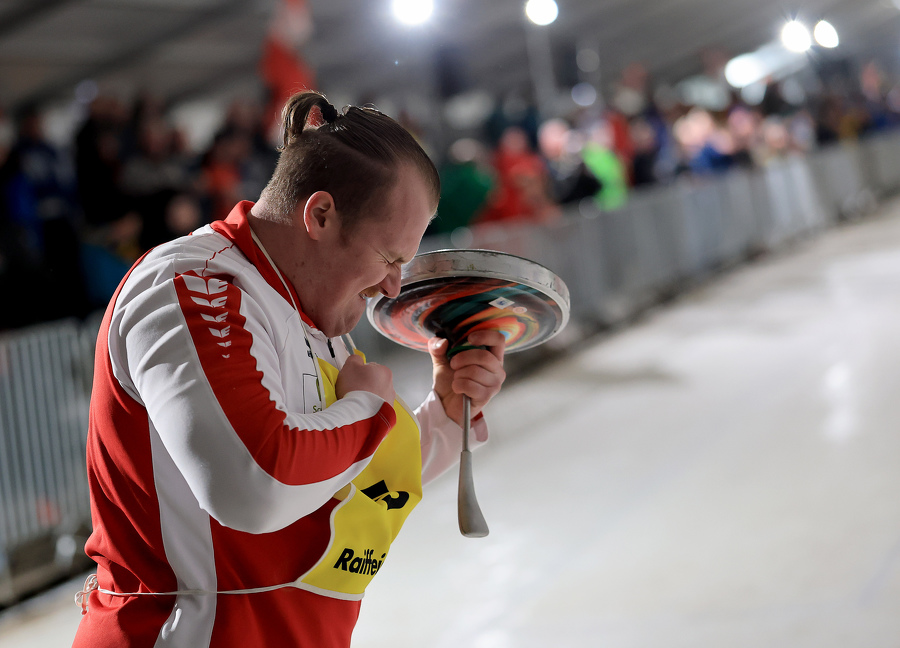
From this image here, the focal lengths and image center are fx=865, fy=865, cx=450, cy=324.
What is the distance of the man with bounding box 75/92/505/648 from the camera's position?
1030mm

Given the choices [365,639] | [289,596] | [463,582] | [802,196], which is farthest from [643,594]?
[802,196]

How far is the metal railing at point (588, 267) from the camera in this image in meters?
4.03

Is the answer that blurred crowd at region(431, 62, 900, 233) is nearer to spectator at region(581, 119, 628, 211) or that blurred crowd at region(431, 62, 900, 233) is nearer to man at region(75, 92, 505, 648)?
spectator at region(581, 119, 628, 211)

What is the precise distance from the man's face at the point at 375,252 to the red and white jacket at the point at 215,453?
0.05 m

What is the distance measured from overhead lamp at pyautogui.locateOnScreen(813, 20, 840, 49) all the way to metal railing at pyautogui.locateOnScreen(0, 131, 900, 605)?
236 centimetres

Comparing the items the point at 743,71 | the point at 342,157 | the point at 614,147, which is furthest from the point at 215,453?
the point at 743,71

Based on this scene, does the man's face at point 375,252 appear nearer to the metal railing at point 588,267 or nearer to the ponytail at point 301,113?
the ponytail at point 301,113

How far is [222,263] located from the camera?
1151mm

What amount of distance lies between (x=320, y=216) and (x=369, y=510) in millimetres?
448

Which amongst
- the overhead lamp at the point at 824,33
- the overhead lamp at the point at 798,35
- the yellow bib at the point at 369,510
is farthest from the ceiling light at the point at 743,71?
the yellow bib at the point at 369,510

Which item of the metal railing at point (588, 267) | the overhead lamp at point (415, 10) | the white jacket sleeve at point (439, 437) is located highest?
the overhead lamp at point (415, 10)

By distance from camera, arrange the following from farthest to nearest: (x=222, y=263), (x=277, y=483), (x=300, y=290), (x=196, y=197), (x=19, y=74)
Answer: (x=19, y=74), (x=196, y=197), (x=300, y=290), (x=222, y=263), (x=277, y=483)

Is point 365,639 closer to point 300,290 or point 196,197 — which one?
point 300,290

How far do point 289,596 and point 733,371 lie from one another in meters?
6.09
